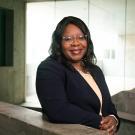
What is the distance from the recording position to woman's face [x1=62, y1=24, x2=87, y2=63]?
5.77 ft

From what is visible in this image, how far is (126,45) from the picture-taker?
664 cm

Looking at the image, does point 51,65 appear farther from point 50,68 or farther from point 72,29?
point 72,29

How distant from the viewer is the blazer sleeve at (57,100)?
5.40ft

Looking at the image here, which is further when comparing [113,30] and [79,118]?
[113,30]

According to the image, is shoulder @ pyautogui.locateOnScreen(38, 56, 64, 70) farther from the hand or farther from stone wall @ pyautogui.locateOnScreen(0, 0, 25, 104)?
stone wall @ pyautogui.locateOnScreen(0, 0, 25, 104)

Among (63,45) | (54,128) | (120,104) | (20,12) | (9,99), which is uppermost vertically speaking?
(20,12)

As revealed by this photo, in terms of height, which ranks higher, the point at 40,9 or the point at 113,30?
the point at 40,9

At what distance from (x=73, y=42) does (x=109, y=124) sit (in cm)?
50

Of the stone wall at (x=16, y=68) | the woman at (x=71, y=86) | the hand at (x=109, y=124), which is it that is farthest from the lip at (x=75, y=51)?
the stone wall at (x=16, y=68)

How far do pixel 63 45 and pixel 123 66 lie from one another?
201 inches

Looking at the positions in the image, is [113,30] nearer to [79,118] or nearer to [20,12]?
[20,12]

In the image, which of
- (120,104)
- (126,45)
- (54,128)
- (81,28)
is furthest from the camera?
(126,45)

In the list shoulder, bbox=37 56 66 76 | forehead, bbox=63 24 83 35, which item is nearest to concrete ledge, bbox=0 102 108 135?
shoulder, bbox=37 56 66 76

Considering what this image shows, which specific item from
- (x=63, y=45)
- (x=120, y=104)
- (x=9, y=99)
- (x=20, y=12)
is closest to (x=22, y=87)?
(x=9, y=99)
